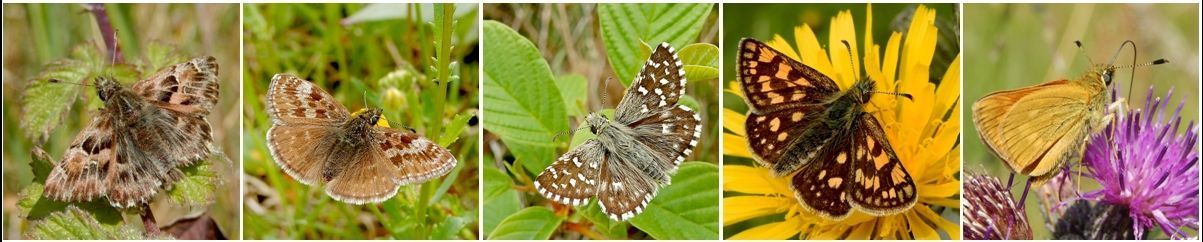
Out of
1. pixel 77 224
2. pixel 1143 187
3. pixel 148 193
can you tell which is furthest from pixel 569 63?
pixel 1143 187

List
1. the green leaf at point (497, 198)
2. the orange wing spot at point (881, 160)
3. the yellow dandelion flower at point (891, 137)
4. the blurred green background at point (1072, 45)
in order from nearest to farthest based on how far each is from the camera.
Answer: the orange wing spot at point (881, 160)
the yellow dandelion flower at point (891, 137)
the green leaf at point (497, 198)
the blurred green background at point (1072, 45)

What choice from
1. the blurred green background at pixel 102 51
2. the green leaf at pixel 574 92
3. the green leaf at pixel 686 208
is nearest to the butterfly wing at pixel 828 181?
the green leaf at pixel 686 208

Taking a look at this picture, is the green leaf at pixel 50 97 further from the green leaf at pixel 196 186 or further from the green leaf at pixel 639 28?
the green leaf at pixel 639 28

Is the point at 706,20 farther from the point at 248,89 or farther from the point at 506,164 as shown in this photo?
the point at 248,89

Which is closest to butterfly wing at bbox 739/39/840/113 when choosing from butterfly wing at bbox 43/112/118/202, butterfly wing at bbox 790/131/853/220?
butterfly wing at bbox 790/131/853/220

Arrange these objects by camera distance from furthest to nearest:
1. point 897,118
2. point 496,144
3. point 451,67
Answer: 1. point 496,144
2. point 897,118
3. point 451,67
